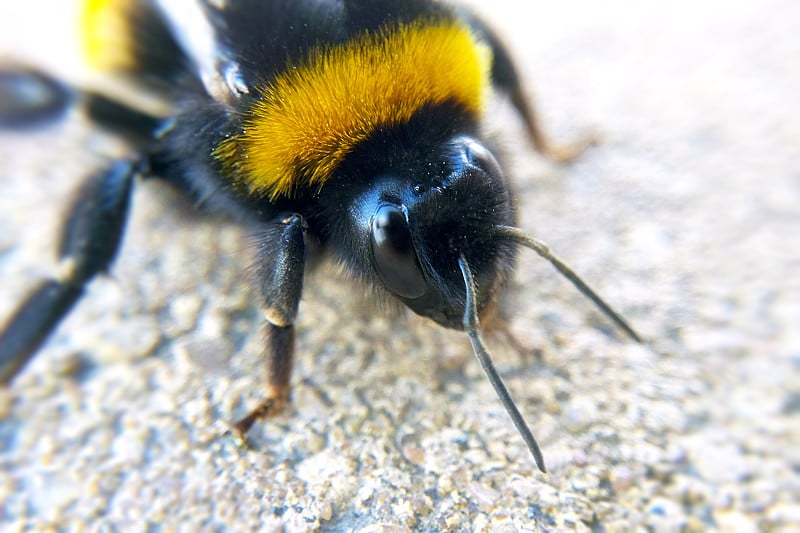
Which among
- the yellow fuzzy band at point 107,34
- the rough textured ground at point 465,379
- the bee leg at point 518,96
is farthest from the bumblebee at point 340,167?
the yellow fuzzy band at point 107,34

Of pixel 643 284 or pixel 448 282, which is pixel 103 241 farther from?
pixel 643 284

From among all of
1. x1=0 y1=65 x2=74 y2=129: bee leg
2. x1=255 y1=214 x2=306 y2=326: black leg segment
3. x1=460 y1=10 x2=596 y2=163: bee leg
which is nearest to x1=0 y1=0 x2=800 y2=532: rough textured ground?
x1=460 y1=10 x2=596 y2=163: bee leg

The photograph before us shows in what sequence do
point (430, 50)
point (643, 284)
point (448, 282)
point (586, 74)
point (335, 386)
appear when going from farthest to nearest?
point (586, 74) → point (643, 284) → point (335, 386) → point (430, 50) → point (448, 282)

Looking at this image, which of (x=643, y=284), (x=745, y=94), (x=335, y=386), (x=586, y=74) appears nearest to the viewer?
(x=335, y=386)

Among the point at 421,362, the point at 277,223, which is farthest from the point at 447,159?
the point at 421,362

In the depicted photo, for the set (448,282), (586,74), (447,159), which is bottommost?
(586,74)

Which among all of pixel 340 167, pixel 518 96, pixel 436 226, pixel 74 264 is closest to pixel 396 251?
pixel 436 226

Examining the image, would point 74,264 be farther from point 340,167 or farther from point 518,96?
point 518,96
